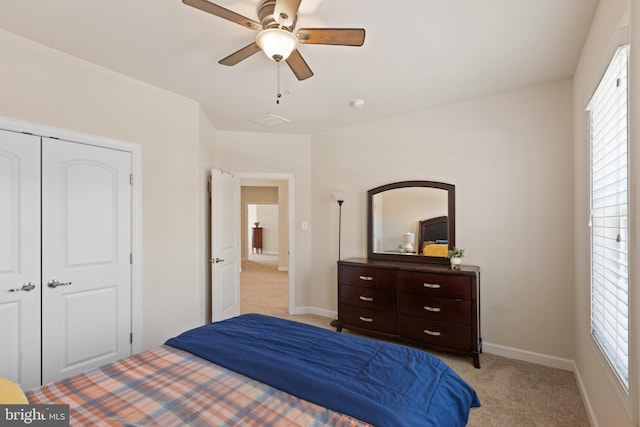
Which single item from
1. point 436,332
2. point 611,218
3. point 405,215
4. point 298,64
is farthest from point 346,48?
point 436,332

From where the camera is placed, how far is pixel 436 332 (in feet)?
10.4

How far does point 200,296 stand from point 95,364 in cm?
117

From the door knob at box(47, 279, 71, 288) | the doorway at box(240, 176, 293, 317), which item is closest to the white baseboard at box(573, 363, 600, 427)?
the doorway at box(240, 176, 293, 317)

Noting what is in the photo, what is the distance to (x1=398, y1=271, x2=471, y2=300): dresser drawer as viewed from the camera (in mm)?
3077

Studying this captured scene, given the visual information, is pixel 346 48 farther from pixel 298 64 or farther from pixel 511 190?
pixel 511 190

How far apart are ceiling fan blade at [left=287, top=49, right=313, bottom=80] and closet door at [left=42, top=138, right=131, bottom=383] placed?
1.86 m

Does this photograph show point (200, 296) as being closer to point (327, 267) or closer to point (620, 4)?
point (327, 267)

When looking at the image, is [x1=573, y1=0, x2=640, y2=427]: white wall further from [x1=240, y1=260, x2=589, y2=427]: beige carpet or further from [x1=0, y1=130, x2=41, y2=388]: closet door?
[x1=0, y1=130, x2=41, y2=388]: closet door

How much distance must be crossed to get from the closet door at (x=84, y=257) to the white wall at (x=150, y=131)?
0.65ft

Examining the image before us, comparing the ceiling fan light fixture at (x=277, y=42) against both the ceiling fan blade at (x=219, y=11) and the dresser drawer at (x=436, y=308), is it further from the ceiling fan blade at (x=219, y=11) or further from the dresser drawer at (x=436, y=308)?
the dresser drawer at (x=436, y=308)

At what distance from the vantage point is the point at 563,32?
2.23 meters

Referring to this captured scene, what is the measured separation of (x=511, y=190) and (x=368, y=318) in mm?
1999

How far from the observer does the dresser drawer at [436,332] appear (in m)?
3.05

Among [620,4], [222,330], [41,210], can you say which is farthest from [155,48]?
[620,4]
